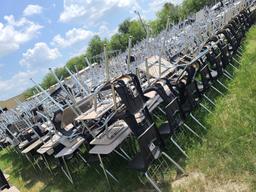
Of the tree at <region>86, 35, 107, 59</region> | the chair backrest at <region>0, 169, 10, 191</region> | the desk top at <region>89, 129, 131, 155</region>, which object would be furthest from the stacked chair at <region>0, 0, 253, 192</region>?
the tree at <region>86, 35, 107, 59</region>

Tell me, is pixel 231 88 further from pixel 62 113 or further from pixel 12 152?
pixel 12 152

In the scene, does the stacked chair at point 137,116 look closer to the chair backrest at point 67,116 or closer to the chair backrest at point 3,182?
the chair backrest at point 67,116

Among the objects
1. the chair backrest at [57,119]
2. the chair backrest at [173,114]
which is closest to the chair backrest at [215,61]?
the chair backrest at [173,114]

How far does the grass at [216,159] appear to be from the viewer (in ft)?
12.9

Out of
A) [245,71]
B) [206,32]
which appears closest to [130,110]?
[245,71]

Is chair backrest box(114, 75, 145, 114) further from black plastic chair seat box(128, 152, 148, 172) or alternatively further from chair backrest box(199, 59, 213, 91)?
chair backrest box(199, 59, 213, 91)

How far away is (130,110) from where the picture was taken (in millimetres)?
4176

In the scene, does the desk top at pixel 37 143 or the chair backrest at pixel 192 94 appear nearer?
the chair backrest at pixel 192 94

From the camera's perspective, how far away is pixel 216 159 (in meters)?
4.36

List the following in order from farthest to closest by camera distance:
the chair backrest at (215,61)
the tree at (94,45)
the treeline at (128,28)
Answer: the tree at (94,45), the treeline at (128,28), the chair backrest at (215,61)

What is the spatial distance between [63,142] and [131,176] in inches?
60.7

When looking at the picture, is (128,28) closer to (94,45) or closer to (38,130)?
(94,45)

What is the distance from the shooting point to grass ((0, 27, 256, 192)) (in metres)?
3.95

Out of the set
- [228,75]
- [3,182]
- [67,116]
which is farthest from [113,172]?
[228,75]
